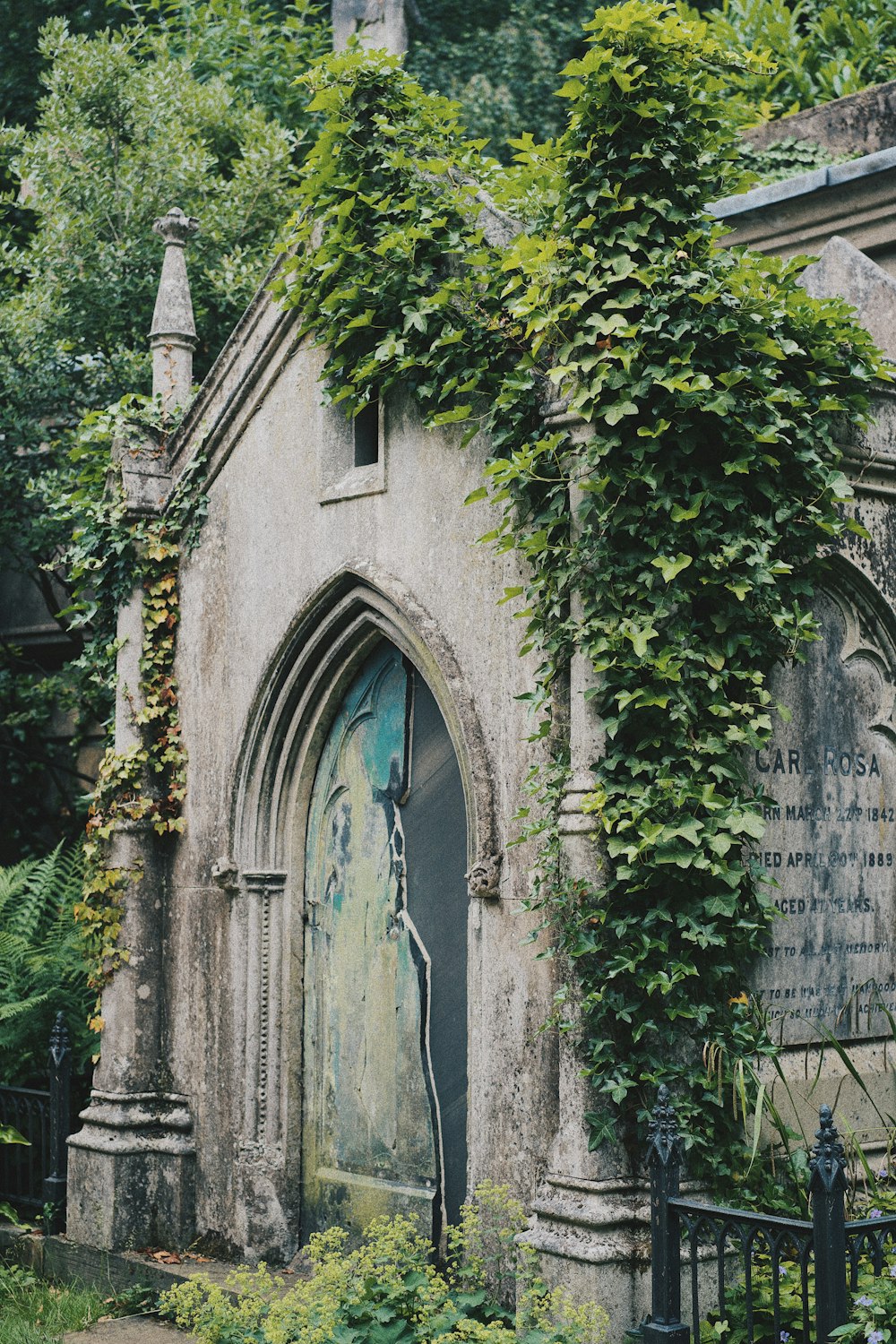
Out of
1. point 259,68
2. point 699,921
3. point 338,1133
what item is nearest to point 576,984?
point 699,921

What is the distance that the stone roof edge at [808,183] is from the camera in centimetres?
901

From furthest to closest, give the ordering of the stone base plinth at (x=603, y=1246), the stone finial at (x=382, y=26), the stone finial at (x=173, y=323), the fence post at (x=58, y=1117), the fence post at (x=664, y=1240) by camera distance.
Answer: the stone finial at (x=382, y=26)
the stone finial at (x=173, y=323)
the fence post at (x=58, y=1117)
the stone base plinth at (x=603, y=1246)
the fence post at (x=664, y=1240)

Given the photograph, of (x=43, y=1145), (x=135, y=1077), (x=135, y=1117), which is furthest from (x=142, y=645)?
(x=43, y=1145)

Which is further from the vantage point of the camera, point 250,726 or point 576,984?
point 250,726

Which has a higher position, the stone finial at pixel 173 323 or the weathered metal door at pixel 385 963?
the stone finial at pixel 173 323

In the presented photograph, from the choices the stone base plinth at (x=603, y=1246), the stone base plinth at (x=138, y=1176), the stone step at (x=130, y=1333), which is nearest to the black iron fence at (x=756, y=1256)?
the stone base plinth at (x=603, y=1246)

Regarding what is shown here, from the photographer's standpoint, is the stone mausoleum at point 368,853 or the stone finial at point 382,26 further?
the stone finial at point 382,26

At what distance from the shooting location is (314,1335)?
5.55 m

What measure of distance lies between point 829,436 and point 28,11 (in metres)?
12.3

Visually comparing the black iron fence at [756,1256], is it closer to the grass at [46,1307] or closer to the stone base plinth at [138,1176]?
the grass at [46,1307]

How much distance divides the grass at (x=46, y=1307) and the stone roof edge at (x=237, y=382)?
432 cm

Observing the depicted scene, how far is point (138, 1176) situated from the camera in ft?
26.1

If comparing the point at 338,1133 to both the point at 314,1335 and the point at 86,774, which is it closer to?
the point at 314,1335

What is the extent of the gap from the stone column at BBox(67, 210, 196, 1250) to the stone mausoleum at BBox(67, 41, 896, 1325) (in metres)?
0.02
